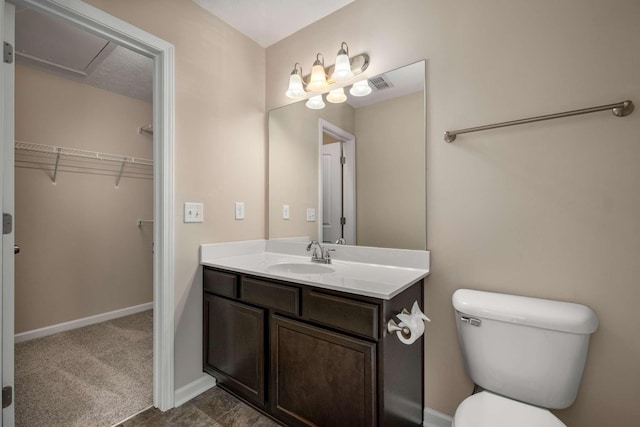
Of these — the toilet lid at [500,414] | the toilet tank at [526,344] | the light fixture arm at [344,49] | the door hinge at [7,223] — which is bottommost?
the toilet lid at [500,414]

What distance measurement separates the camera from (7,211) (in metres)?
1.23

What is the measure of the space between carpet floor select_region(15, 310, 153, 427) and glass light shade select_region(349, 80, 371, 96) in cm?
223

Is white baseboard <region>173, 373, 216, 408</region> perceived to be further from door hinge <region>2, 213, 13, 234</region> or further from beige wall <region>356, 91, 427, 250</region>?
beige wall <region>356, 91, 427, 250</region>

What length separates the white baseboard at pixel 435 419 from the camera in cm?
140

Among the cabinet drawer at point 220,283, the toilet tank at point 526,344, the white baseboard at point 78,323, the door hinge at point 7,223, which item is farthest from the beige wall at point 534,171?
the white baseboard at point 78,323

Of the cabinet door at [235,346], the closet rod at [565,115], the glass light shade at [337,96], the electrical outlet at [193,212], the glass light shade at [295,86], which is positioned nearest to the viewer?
the closet rod at [565,115]

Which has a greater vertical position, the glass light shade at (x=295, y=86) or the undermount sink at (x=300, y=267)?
the glass light shade at (x=295, y=86)

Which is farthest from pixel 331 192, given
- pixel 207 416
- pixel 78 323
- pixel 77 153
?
pixel 78 323

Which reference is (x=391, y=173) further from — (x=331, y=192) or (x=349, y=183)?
(x=331, y=192)

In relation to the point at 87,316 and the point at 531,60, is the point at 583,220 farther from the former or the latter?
the point at 87,316

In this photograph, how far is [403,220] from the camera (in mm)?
1564

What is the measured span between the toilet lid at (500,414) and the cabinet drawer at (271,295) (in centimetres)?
74

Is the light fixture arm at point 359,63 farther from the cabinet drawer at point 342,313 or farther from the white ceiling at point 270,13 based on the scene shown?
the cabinet drawer at point 342,313

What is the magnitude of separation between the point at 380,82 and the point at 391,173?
538 millimetres
